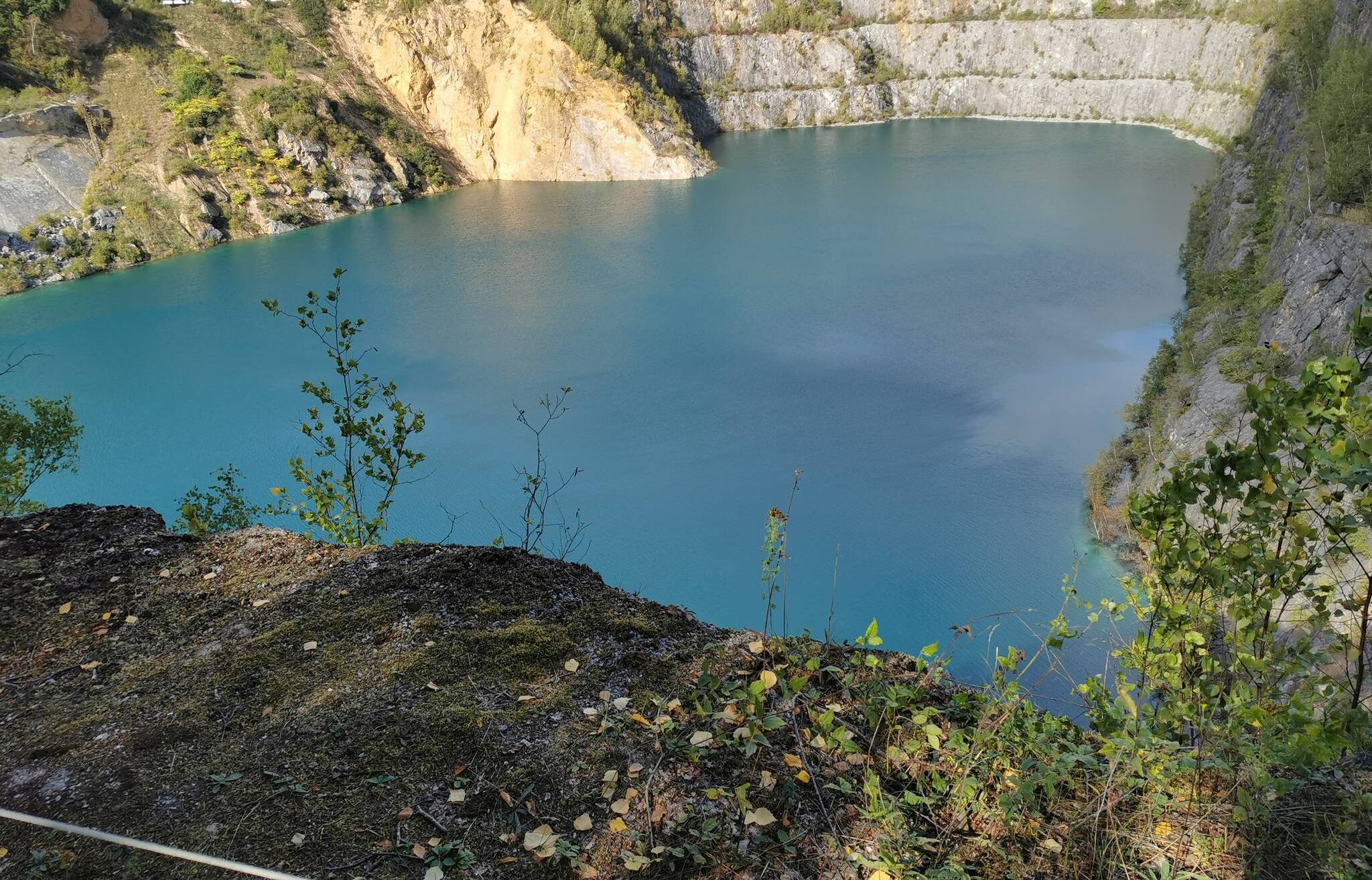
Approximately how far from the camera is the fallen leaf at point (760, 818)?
212 centimetres

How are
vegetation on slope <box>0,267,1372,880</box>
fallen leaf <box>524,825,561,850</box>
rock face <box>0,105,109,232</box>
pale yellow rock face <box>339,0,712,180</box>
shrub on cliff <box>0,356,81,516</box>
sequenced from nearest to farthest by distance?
1. vegetation on slope <box>0,267,1372,880</box>
2. fallen leaf <box>524,825,561,850</box>
3. shrub on cliff <box>0,356,81,516</box>
4. rock face <box>0,105,109,232</box>
5. pale yellow rock face <box>339,0,712,180</box>

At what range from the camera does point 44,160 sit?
25594 mm

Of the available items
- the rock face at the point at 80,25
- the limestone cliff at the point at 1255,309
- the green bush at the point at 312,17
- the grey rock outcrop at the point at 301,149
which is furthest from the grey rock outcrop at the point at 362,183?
the limestone cliff at the point at 1255,309

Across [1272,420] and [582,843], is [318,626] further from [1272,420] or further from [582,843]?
[1272,420]

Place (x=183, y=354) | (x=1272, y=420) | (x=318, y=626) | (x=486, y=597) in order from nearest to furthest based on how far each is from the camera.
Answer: (x=1272, y=420), (x=318, y=626), (x=486, y=597), (x=183, y=354)

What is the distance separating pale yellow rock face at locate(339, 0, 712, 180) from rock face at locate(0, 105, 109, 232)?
1261cm

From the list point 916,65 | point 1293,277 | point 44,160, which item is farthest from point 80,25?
point 916,65

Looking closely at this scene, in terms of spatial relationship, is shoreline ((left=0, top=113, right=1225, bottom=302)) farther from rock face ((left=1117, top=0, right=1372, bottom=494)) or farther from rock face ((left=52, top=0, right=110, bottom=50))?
rock face ((left=1117, top=0, right=1372, bottom=494))

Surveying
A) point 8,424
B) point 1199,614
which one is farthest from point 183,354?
point 1199,614

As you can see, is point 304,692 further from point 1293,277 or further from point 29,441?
point 1293,277

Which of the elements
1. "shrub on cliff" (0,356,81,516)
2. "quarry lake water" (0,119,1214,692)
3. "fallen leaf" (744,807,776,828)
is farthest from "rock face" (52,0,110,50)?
"fallen leaf" (744,807,776,828)

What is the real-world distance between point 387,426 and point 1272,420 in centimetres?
1343

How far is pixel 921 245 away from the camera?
2342cm

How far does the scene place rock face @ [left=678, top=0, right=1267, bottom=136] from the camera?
43.3 metres
